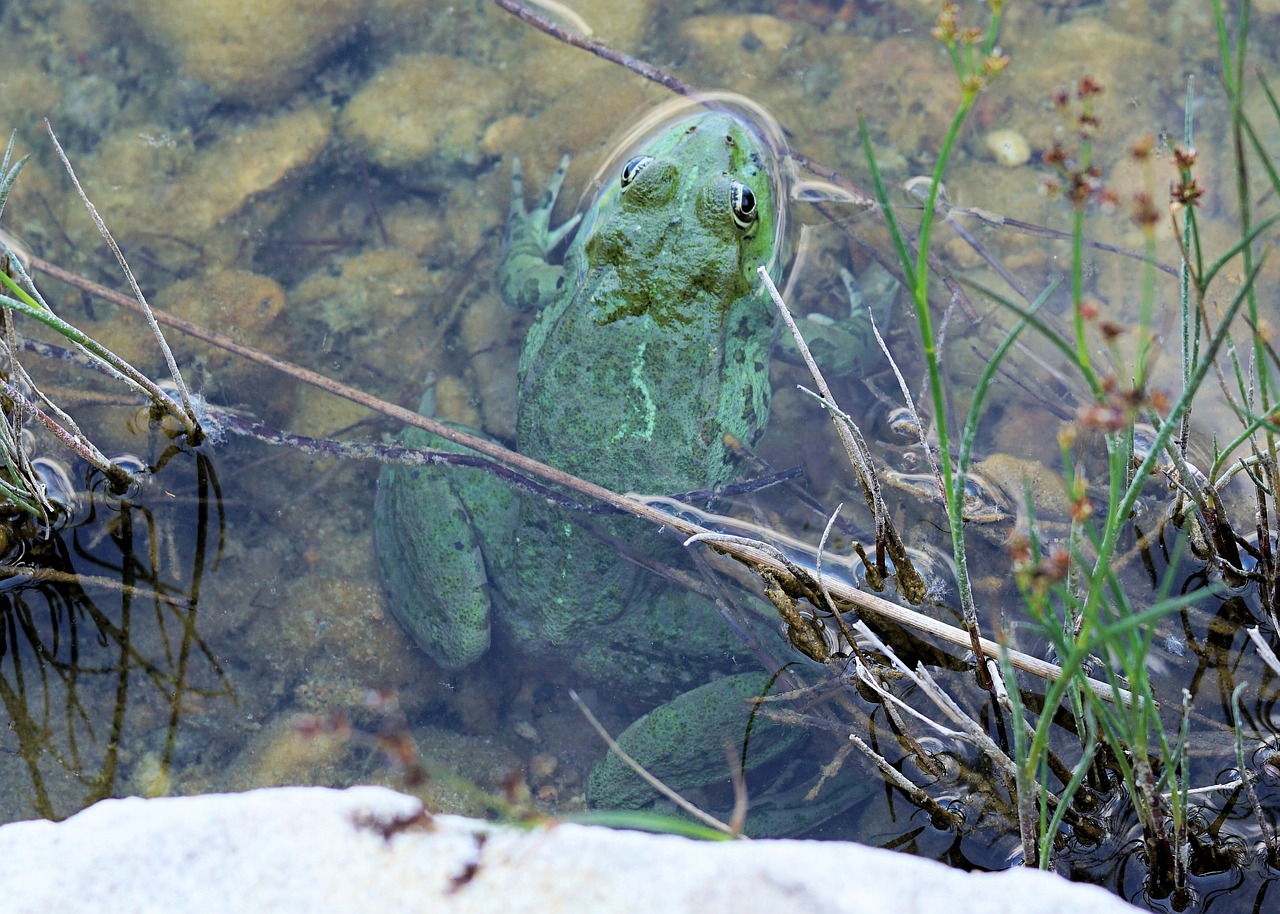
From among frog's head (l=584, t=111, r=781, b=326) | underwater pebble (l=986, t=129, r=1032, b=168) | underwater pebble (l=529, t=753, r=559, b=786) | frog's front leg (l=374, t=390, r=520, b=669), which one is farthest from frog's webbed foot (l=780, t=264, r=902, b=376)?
underwater pebble (l=529, t=753, r=559, b=786)

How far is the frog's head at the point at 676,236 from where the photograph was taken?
4055mm

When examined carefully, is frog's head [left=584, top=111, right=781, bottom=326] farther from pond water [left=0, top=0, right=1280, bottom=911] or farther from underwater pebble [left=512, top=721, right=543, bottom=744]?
underwater pebble [left=512, top=721, right=543, bottom=744]

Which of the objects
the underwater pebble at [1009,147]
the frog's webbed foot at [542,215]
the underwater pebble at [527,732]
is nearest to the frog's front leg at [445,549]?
the underwater pebble at [527,732]

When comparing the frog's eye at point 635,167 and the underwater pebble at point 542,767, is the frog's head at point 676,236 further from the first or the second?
the underwater pebble at point 542,767

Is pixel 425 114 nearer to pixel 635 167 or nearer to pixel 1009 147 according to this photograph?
pixel 635 167

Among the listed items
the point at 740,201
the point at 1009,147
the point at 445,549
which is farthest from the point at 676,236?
the point at 1009,147

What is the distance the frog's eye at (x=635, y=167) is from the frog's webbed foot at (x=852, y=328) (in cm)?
126

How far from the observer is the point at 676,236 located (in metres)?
4.05

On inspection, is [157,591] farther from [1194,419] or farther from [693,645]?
[1194,419]

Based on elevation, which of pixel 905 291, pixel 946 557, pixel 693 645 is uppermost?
pixel 905 291

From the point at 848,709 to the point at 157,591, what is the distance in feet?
9.47

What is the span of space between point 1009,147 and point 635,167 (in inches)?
107

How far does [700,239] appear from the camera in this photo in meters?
4.06

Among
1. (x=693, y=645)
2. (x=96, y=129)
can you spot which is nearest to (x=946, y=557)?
(x=693, y=645)
